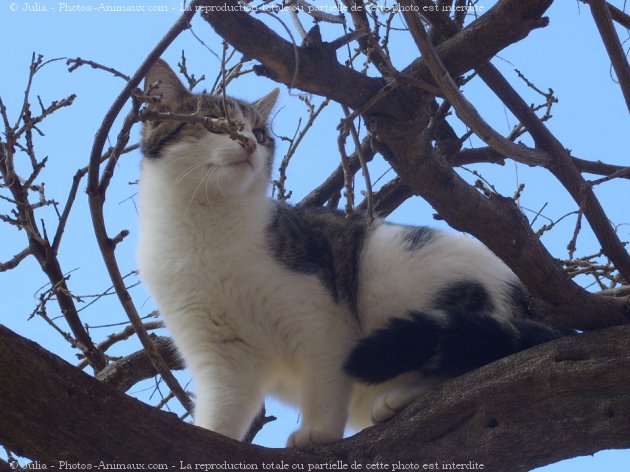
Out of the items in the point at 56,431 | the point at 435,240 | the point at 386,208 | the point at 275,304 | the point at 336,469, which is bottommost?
the point at 56,431

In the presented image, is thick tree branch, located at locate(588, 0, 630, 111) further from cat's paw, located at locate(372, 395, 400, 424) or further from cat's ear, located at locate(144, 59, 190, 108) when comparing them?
cat's ear, located at locate(144, 59, 190, 108)

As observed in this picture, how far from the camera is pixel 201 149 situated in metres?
3.39

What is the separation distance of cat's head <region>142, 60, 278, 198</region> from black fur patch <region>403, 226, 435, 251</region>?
72 centimetres

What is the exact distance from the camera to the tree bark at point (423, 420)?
6.67 ft

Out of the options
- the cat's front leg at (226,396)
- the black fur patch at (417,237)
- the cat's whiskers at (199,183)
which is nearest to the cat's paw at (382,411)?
the cat's front leg at (226,396)

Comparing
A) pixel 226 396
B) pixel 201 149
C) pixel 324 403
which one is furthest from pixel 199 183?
pixel 324 403

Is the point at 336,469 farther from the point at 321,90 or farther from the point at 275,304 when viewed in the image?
the point at 321,90

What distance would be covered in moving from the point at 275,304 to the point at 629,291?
1332 mm

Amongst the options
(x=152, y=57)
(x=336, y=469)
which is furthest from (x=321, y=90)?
(x=336, y=469)

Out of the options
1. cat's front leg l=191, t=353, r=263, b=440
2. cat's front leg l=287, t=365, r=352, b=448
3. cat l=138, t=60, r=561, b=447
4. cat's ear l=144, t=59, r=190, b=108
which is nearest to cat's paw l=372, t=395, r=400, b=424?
cat l=138, t=60, r=561, b=447

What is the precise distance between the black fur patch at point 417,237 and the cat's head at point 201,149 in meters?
0.72

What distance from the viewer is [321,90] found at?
2.47 meters

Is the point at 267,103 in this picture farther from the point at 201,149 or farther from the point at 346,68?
the point at 346,68

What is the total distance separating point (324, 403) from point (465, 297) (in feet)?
2.31
